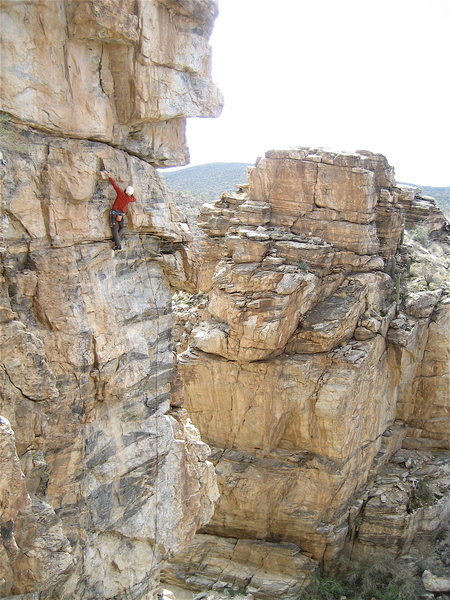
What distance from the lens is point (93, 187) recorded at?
8594 mm

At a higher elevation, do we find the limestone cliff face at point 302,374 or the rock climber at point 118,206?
the rock climber at point 118,206

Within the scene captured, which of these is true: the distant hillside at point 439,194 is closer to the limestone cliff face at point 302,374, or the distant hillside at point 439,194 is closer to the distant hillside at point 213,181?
the distant hillside at point 213,181

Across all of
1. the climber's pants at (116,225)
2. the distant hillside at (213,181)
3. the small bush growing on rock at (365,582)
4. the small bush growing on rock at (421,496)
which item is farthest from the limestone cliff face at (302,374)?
the distant hillside at (213,181)

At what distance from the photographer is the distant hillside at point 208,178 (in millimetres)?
46856

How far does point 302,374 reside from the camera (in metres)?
16.8

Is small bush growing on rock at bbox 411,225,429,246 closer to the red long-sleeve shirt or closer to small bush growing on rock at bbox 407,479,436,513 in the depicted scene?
small bush growing on rock at bbox 407,479,436,513

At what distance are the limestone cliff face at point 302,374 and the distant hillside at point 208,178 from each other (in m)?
25.8

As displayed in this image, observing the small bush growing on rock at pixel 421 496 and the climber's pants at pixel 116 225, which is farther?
the small bush growing on rock at pixel 421 496

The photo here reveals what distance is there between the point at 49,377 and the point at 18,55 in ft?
13.0

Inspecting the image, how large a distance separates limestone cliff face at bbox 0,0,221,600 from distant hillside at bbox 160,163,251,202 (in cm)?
3357

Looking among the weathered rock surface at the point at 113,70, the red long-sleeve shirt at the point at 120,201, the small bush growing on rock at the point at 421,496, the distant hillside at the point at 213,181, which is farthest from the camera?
the distant hillside at the point at 213,181

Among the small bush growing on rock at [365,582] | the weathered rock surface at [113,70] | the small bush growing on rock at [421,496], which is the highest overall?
the weathered rock surface at [113,70]

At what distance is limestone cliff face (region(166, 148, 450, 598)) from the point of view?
665 inches

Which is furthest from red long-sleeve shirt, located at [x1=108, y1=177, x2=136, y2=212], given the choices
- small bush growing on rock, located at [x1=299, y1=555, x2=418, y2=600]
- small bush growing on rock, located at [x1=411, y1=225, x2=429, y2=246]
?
small bush growing on rock, located at [x1=411, y1=225, x2=429, y2=246]
